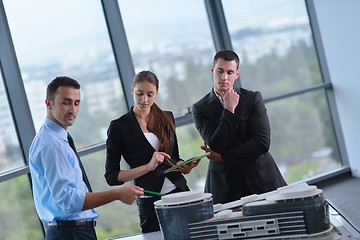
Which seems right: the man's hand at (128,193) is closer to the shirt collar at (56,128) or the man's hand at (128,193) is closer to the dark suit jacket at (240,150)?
the shirt collar at (56,128)

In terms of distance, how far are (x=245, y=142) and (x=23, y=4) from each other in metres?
2.60

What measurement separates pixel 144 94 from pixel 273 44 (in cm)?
337

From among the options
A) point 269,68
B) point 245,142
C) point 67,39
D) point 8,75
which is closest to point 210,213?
point 245,142

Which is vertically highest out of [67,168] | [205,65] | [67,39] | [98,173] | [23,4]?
[23,4]

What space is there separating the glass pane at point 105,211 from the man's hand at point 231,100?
2.08 meters

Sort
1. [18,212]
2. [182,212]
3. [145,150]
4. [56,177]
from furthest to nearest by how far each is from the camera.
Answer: [18,212] → [145,150] → [56,177] → [182,212]

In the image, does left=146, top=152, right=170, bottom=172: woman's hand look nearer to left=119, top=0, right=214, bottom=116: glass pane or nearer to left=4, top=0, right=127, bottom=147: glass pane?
left=4, top=0, right=127, bottom=147: glass pane

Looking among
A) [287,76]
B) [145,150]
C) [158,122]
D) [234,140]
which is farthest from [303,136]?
Result: [145,150]

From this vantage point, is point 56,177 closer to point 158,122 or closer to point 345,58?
point 158,122

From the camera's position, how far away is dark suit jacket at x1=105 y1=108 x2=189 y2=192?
2666 mm

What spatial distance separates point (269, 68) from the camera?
577 centimetres

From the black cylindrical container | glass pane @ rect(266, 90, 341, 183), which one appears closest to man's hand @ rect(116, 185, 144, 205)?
the black cylindrical container

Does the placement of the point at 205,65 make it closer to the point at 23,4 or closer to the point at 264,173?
the point at 23,4

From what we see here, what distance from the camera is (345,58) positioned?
562cm
